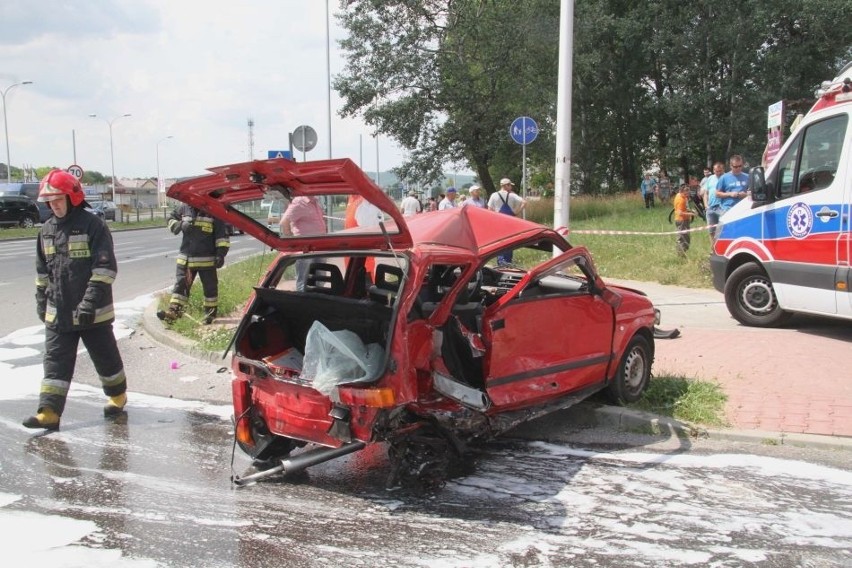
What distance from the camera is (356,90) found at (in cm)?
2856

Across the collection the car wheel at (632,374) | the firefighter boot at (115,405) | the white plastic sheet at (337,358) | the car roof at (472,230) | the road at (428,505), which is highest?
the car roof at (472,230)

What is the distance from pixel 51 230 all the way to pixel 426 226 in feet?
9.67

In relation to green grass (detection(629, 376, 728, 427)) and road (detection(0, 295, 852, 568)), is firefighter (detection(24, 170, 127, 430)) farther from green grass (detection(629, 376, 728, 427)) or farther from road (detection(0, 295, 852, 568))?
green grass (detection(629, 376, 728, 427))

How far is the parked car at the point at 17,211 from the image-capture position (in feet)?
110

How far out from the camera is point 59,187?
527 cm

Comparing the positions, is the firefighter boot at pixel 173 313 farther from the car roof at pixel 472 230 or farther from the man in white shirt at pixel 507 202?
the man in white shirt at pixel 507 202

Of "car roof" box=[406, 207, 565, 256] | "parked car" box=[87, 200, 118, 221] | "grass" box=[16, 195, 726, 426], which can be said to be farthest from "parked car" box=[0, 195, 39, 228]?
"car roof" box=[406, 207, 565, 256]

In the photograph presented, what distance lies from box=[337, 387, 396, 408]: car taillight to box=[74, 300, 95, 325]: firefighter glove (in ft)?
8.23

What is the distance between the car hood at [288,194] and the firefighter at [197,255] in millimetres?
4026

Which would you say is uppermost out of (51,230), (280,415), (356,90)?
(356,90)

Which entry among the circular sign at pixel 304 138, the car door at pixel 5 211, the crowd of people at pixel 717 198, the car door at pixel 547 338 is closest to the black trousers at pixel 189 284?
the car door at pixel 547 338

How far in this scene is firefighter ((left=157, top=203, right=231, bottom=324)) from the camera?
345 inches

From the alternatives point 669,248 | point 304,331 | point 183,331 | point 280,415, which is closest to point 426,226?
point 304,331

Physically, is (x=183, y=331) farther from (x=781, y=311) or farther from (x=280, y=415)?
(x=781, y=311)
